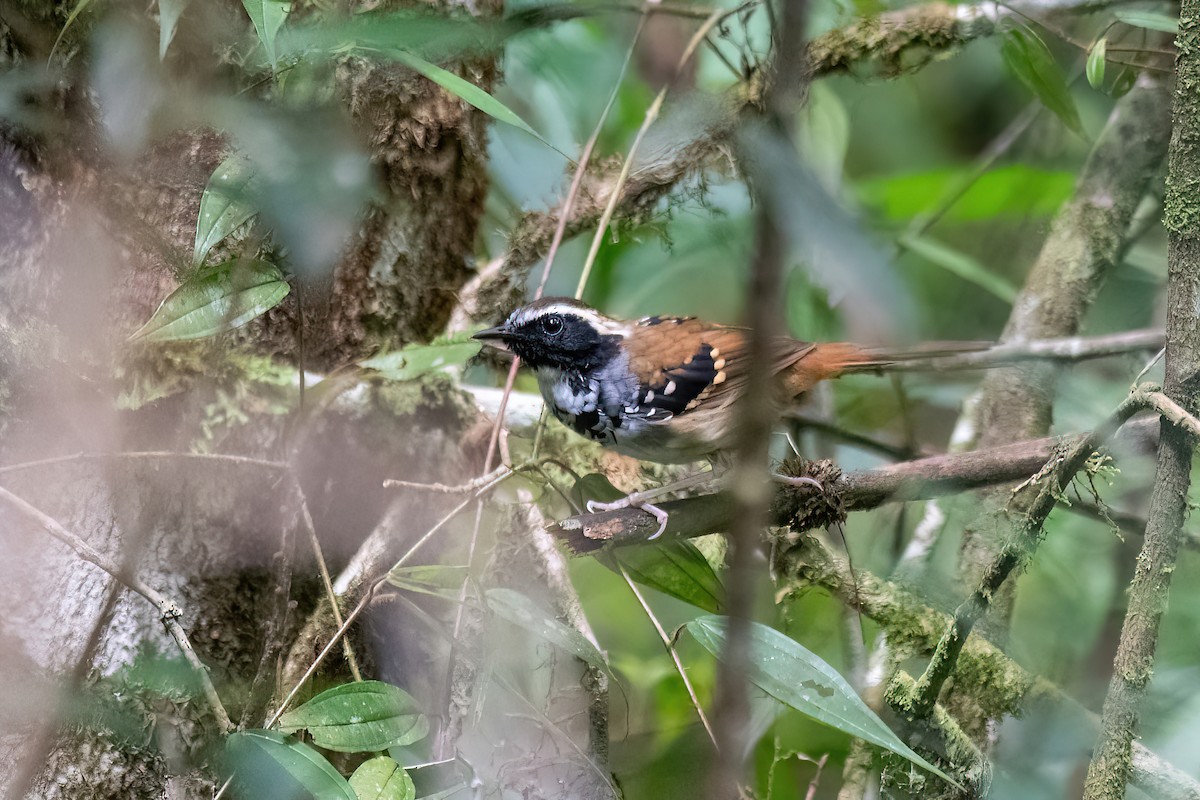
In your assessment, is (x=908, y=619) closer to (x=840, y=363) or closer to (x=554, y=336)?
(x=840, y=363)

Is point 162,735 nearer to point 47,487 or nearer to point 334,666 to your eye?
point 334,666

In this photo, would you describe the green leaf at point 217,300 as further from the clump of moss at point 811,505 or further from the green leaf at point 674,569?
the clump of moss at point 811,505

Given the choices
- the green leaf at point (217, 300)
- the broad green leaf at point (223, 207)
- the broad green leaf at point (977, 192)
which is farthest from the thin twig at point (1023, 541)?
the broad green leaf at point (977, 192)

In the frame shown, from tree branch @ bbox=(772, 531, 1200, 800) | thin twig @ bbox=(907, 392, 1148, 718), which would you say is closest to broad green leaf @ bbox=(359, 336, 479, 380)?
tree branch @ bbox=(772, 531, 1200, 800)

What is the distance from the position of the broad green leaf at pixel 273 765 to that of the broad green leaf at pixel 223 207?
0.85m

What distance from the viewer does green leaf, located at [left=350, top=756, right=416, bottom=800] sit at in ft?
5.31

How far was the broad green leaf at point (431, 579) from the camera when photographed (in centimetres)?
195

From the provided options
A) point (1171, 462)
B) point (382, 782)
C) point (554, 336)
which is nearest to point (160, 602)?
point (382, 782)

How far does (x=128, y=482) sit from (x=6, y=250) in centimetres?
55

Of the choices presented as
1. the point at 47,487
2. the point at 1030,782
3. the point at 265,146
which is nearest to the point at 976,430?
the point at 1030,782

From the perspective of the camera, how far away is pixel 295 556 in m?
2.23

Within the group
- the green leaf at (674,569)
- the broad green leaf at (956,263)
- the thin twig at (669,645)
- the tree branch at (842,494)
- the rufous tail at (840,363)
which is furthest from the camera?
the broad green leaf at (956,263)

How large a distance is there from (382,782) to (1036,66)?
7.65 ft

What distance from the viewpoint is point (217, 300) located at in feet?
5.84
